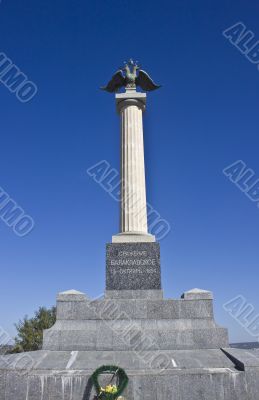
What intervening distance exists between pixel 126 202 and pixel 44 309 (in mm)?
15101

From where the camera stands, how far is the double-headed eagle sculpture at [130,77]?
17.5 meters

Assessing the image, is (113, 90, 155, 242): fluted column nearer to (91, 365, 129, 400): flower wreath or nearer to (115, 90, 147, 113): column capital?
(115, 90, 147, 113): column capital

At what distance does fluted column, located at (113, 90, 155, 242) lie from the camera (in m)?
14.4

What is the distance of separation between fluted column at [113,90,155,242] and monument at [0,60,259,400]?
40mm

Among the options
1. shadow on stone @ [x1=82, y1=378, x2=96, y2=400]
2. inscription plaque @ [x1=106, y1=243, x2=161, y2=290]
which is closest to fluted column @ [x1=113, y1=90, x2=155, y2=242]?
inscription plaque @ [x1=106, y1=243, x2=161, y2=290]

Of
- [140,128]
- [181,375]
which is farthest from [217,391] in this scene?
[140,128]

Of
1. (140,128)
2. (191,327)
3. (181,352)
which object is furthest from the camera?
(140,128)

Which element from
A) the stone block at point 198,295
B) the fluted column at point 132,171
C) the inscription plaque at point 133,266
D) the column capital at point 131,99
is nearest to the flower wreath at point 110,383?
the stone block at point 198,295

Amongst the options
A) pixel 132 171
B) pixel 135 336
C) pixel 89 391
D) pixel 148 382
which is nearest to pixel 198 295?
pixel 135 336

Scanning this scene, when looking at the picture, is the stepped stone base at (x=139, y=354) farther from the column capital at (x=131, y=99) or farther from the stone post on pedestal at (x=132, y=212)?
the column capital at (x=131, y=99)

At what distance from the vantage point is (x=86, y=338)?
10.9 meters

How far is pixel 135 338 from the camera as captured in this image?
10.8 metres

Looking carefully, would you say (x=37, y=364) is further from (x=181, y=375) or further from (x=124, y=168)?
(x=124, y=168)

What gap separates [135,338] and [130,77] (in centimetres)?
1185
